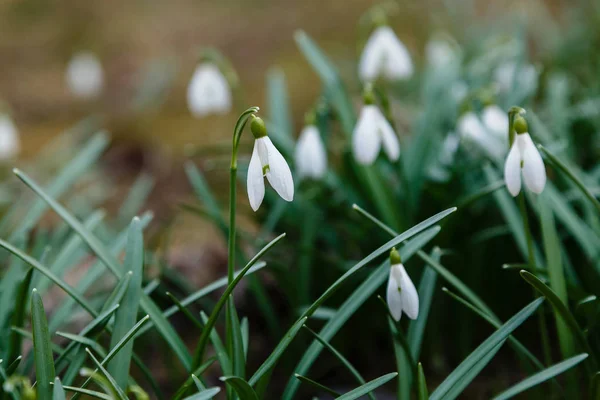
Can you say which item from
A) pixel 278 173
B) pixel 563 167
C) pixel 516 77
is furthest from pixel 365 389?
pixel 516 77

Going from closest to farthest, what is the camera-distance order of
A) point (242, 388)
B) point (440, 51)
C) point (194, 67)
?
point (242, 388) → point (440, 51) → point (194, 67)

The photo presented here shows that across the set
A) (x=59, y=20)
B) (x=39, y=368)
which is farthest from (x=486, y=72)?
(x=59, y=20)

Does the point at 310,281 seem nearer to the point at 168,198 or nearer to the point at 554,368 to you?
the point at 554,368

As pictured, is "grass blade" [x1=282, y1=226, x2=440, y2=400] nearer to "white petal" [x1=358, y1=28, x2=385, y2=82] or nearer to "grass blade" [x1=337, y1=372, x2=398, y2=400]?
"grass blade" [x1=337, y1=372, x2=398, y2=400]

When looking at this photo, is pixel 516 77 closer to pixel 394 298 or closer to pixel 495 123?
pixel 495 123

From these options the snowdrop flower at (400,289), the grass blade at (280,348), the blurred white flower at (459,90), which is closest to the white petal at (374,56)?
the blurred white flower at (459,90)

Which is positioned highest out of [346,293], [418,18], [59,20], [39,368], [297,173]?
[59,20]
